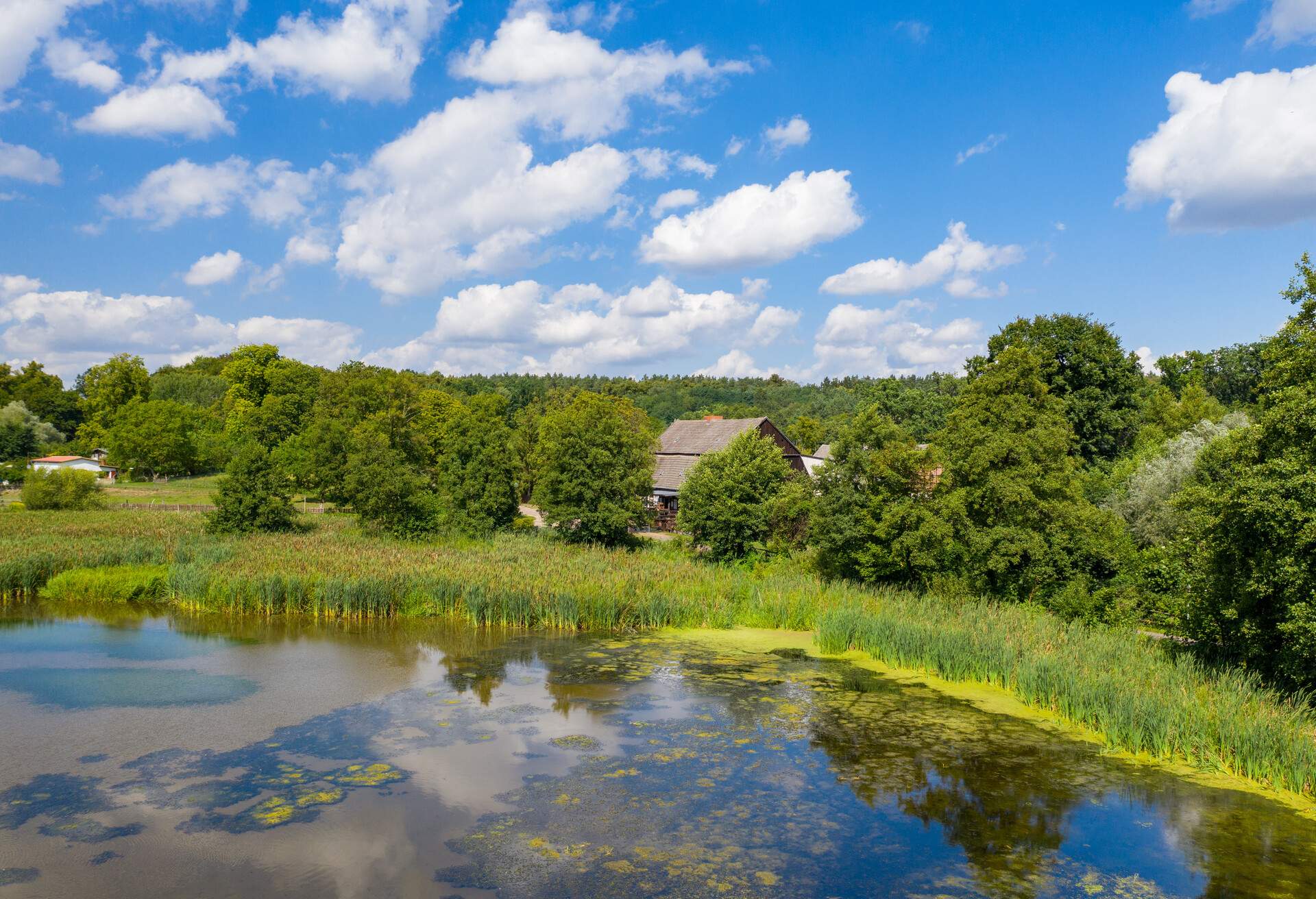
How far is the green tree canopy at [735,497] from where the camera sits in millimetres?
26531

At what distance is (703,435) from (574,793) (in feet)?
109

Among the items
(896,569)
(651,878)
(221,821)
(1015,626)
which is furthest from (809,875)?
(896,569)

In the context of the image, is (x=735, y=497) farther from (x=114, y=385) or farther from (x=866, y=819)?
(x=114, y=385)

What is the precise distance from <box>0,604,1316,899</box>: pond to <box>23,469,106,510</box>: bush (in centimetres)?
2677

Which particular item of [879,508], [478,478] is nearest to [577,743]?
[879,508]

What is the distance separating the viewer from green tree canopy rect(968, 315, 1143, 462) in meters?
32.2

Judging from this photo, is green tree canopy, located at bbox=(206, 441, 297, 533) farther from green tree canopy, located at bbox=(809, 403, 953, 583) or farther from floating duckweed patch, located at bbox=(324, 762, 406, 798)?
floating duckweed patch, located at bbox=(324, 762, 406, 798)

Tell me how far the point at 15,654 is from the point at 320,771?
32.7ft

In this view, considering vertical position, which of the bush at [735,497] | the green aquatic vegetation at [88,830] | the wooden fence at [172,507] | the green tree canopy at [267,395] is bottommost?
the green aquatic vegetation at [88,830]

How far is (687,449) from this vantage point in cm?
4216

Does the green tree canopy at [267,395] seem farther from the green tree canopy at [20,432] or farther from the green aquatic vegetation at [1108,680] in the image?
the green aquatic vegetation at [1108,680]

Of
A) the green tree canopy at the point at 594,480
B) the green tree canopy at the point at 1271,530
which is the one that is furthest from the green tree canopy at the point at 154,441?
the green tree canopy at the point at 1271,530

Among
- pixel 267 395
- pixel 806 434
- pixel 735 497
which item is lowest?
pixel 735 497

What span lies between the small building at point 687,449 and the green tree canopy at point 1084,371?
11649mm
